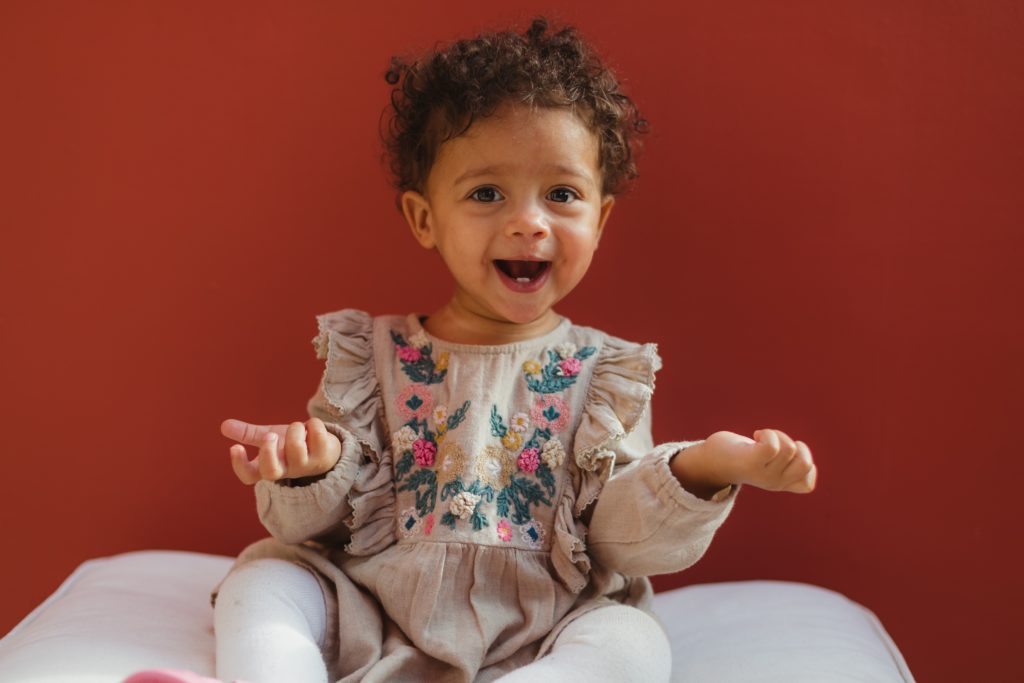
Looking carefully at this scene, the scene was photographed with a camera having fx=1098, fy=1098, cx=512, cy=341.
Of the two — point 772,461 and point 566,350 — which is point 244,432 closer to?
point 566,350

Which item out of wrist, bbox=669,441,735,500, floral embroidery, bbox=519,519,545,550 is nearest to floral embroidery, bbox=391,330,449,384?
floral embroidery, bbox=519,519,545,550

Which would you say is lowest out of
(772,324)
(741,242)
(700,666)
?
(700,666)

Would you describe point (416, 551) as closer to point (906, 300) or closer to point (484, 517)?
point (484, 517)

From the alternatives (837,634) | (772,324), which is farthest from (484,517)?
(772,324)

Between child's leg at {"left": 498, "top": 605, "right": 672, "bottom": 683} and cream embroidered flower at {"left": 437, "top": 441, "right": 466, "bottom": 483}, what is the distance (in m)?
0.21

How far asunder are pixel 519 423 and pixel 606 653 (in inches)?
11.4

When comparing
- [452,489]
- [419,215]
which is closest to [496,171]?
[419,215]

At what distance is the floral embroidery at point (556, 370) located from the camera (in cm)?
129

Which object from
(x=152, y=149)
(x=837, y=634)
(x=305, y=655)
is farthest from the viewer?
(x=152, y=149)

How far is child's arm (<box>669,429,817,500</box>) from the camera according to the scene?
1020mm

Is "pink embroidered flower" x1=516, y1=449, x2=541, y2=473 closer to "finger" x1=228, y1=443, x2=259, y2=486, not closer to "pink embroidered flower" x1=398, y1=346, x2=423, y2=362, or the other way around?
"pink embroidered flower" x1=398, y1=346, x2=423, y2=362

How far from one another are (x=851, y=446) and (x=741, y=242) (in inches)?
12.7

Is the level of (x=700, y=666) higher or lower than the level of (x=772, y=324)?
lower

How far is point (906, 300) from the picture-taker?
1491mm
